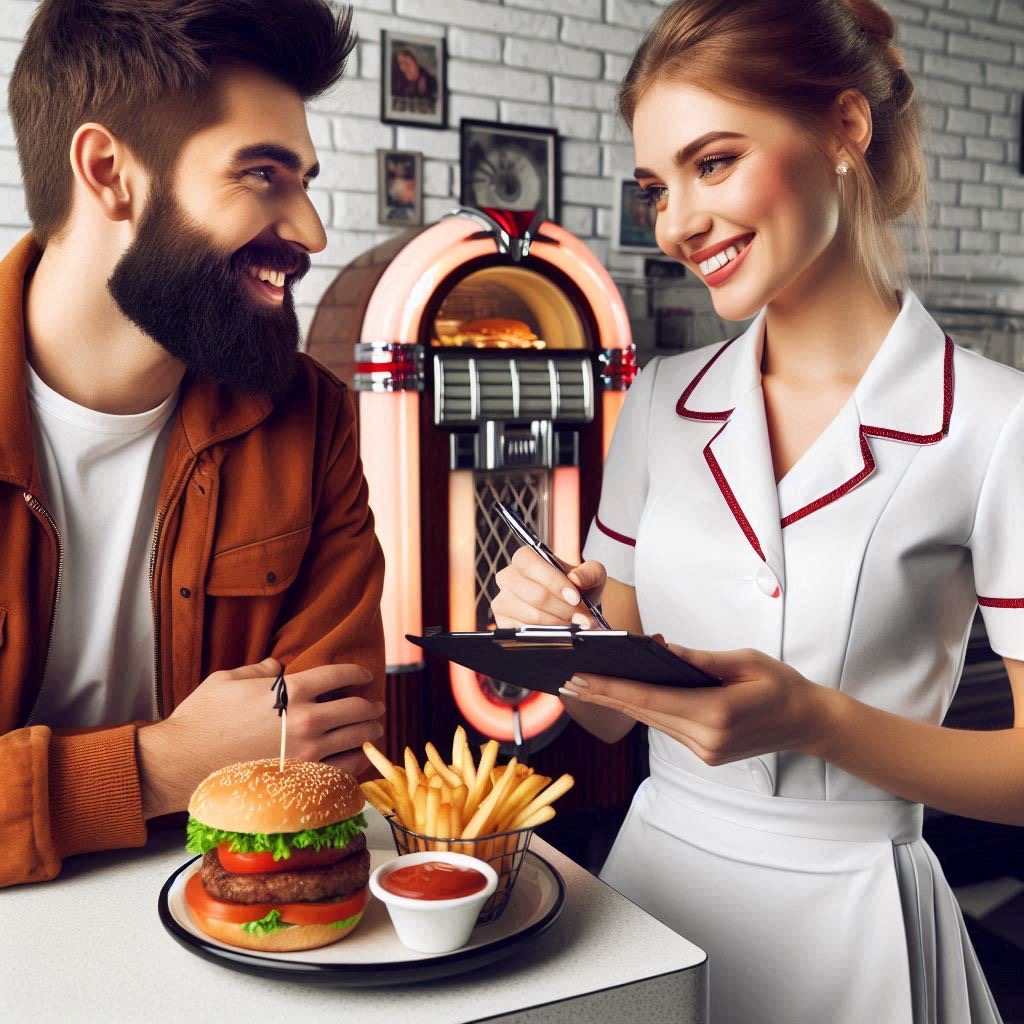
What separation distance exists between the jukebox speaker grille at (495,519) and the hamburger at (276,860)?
188 centimetres

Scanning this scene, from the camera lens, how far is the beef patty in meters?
0.93

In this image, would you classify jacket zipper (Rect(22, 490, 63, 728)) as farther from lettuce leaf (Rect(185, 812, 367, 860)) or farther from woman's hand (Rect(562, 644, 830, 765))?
woman's hand (Rect(562, 644, 830, 765))

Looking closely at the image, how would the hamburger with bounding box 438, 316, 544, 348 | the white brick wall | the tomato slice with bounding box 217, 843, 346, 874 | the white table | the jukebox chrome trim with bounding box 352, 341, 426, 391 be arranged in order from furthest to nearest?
1. the white brick wall
2. the hamburger with bounding box 438, 316, 544, 348
3. the jukebox chrome trim with bounding box 352, 341, 426, 391
4. the tomato slice with bounding box 217, 843, 346, 874
5. the white table

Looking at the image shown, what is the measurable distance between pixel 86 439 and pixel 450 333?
1.48 m

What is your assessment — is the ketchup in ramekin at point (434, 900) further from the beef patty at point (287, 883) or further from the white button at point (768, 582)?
the white button at point (768, 582)

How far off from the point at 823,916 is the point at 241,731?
74 centimetres

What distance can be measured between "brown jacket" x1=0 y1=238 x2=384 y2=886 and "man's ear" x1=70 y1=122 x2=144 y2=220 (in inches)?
5.6

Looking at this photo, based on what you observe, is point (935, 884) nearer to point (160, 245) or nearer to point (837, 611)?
point (837, 611)

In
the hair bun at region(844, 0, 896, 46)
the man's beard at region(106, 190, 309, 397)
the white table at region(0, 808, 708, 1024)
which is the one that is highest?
the hair bun at region(844, 0, 896, 46)

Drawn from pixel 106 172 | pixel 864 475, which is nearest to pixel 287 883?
pixel 864 475

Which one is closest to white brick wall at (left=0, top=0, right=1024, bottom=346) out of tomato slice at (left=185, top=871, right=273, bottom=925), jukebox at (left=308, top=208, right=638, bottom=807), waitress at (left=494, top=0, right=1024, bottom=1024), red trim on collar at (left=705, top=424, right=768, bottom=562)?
jukebox at (left=308, top=208, right=638, bottom=807)

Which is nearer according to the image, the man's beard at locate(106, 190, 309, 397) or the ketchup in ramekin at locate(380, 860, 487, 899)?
the ketchup in ramekin at locate(380, 860, 487, 899)

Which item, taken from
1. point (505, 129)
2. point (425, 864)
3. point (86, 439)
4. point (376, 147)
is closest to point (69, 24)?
point (86, 439)

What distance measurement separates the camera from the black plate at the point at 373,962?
0.86m
